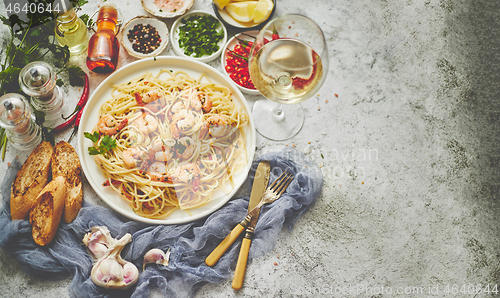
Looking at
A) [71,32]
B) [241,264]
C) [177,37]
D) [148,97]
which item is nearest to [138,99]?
[148,97]

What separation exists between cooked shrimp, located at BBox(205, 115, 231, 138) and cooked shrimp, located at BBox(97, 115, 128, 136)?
571 millimetres

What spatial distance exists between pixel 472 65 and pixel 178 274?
A: 2.69 meters

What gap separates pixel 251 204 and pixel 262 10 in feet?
4.66

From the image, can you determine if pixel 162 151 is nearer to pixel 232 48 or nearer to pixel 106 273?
pixel 106 273

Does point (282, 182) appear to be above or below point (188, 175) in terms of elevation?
below

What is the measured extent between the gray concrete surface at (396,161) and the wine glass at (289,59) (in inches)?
23.5

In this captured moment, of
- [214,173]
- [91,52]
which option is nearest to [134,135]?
[214,173]

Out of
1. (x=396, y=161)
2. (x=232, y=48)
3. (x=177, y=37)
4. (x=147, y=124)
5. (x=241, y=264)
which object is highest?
(x=177, y=37)

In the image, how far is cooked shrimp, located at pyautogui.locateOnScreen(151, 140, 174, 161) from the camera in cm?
204

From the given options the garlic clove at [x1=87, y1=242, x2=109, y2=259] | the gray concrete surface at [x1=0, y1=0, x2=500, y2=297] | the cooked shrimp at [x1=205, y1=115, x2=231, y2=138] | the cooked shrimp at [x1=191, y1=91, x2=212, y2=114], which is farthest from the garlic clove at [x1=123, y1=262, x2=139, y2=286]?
the cooked shrimp at [x1=191, y1=91, x2=212, y2=114]

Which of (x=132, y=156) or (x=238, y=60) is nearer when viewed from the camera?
(x=132, y=156)

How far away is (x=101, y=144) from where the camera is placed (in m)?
2.03

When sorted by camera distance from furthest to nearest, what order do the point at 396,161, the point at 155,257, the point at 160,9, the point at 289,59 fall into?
the point at 160,9, the point at 396,161, the point at 155,257, the point at 289,59

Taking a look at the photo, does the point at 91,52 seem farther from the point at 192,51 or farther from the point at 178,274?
the point at 178,274
